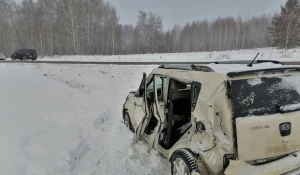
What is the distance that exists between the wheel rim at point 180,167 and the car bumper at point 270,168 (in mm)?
739

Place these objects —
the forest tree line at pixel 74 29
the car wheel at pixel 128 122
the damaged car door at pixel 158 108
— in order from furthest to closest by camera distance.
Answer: the forest tree line at pixel 74 29 → the car wheel at pixel 128 122 → the damaged car door at pixel 158 108

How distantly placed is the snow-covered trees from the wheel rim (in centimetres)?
3124

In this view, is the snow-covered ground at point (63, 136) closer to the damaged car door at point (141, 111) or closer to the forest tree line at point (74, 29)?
the damaged car door at point (141, 111)

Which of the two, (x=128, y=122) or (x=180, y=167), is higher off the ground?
(x=180, y=167)

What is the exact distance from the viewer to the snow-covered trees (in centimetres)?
3050

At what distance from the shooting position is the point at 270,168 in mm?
2615

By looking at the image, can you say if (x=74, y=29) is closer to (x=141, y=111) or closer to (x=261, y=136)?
(x=141, y=111)

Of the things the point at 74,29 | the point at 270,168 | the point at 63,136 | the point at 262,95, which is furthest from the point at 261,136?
the point at 74,29

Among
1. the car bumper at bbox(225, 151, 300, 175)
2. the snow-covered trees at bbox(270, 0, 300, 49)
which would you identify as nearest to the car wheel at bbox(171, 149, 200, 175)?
the car bumper at bbox(225, 151, 300, 175)

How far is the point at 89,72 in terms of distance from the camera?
1448cm

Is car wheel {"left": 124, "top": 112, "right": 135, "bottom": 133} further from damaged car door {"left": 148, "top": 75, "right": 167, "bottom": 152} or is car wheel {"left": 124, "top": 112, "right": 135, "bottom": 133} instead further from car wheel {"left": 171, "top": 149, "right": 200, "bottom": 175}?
car wheel {"left": 171, "top": 149, "right": 200, "bottom": 175}

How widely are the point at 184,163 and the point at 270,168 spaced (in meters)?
1.15

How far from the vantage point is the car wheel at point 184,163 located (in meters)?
3.07

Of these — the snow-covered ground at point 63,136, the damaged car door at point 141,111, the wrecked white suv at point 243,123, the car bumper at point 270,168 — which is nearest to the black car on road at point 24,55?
the snow-covered ground at point 63,136
